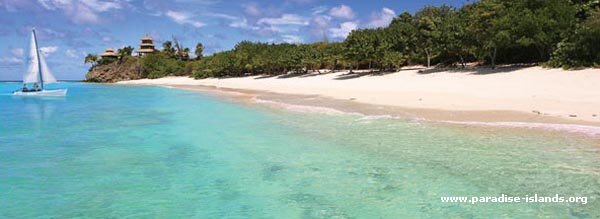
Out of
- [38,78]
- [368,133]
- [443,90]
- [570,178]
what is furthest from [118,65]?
[570,178]

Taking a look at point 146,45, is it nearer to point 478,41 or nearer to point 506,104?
point 478,41

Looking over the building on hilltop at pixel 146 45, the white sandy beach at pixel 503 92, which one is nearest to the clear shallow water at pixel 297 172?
the white sandy beach at pixel 503 92

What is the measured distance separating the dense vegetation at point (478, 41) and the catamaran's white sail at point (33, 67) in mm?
27993

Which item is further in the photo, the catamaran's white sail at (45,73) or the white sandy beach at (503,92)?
the catamaran's white sail at (45,73)

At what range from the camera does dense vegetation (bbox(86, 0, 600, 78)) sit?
96.7 feet

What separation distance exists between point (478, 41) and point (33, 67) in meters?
35.9

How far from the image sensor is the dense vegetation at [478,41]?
96.7 ft

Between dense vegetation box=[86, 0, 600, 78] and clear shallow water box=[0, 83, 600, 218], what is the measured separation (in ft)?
61.9

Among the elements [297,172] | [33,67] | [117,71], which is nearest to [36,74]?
[33,67]

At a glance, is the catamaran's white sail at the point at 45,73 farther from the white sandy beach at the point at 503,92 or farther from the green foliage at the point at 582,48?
the green foliage at the point at 582,48

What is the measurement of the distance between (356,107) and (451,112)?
515cm

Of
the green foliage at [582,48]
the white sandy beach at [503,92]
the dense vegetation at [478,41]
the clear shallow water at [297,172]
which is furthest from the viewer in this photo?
the dense vegetation at [478,41]

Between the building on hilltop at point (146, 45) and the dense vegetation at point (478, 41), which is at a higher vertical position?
the building on hilltop at point (146, 45)

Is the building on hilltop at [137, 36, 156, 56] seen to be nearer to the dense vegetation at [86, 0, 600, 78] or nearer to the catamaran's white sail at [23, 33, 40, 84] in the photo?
the dense vegetation at [86, 0, 600, 78]
